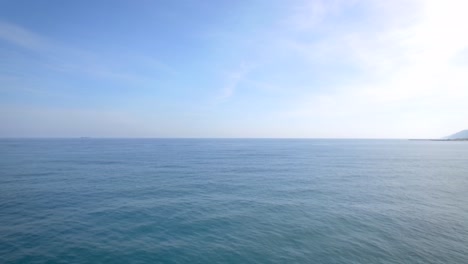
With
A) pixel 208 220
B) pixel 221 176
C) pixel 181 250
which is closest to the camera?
pixel 181 250

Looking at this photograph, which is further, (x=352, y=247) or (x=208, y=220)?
(x=208, y=220)

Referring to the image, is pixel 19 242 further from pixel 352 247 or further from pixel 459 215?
pixel 459 215

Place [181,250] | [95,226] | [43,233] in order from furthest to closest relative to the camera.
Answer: [95,226] < [43,233] < [181,250]

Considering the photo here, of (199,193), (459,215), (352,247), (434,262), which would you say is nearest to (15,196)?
(199,193)

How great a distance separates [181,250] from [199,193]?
19.3 m

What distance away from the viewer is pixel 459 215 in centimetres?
3184

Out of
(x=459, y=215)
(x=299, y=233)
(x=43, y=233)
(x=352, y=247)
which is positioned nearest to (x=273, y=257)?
(x=299, y=233)

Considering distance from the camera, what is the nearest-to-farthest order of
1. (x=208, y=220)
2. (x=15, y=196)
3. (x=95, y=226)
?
1. (x=95, y=226)
2. (x=208, y=220)
3. (x=15, y=196)

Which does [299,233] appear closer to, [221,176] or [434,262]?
[434,262]

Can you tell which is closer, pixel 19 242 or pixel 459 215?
pixel 19 242

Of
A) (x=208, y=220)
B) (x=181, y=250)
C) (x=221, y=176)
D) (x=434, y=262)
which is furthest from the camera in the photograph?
(x=221, y=176)

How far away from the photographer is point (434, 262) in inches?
810

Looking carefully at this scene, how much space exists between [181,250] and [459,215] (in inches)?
1530

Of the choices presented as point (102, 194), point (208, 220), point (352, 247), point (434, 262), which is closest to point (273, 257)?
point (352, 247)
